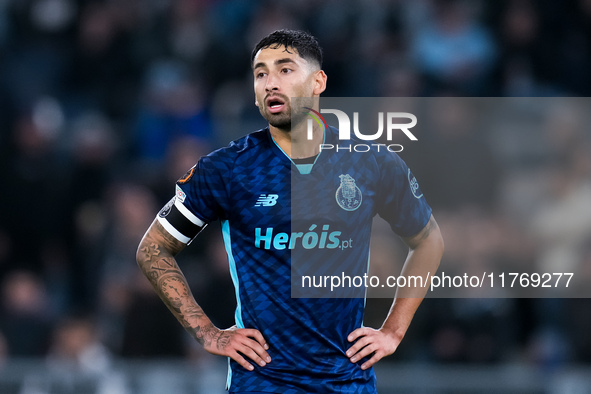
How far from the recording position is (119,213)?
9367mm

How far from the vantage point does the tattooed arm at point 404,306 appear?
4.64 meters

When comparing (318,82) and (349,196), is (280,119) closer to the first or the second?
(318,82)

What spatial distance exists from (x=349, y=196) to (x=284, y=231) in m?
0.37

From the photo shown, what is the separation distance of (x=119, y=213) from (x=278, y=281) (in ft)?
16.7

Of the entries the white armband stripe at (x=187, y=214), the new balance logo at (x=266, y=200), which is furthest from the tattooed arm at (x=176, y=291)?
the new balance logo at (x=266, y=200)

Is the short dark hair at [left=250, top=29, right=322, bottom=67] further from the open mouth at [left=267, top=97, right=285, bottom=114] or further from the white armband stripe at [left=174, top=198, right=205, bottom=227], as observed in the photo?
the white armband stripe at [left=174, top=198, right=205, bottom=227]

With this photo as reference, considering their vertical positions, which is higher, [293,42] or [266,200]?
[293,42]

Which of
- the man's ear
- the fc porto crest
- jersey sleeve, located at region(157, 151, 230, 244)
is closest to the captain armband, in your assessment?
jersey sleeve, located at region(157, 151, 230, 244)

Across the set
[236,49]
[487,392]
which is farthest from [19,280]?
[487,392]

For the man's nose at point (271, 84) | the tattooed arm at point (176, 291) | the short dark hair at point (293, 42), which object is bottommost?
the tattooed arm at point (176, 291)

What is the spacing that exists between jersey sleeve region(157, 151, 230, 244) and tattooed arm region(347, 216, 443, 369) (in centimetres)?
90

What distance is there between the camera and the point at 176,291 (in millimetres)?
4719

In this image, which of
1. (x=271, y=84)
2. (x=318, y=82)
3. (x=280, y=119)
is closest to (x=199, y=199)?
(x=280, y=119)

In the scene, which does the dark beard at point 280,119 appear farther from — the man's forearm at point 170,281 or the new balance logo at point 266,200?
the man's forearm at point 170,281
